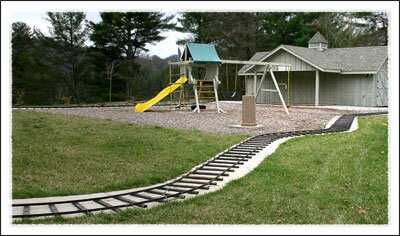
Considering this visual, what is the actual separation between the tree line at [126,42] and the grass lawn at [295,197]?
72.7 ft

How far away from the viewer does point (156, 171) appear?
8.43 metres

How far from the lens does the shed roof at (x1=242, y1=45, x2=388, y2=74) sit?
25427 mm

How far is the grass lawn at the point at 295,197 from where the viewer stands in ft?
19.0

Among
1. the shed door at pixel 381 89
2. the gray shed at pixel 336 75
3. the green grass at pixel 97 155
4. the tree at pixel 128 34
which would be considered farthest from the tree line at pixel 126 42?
the green grass at pixel 97 155

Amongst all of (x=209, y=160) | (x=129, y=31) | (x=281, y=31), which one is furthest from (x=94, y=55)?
(x=209, y=160)

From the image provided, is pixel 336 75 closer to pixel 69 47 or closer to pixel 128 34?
pixel 128 34

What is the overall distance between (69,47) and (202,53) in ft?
50.9

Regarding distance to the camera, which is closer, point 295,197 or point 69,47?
point 295,197

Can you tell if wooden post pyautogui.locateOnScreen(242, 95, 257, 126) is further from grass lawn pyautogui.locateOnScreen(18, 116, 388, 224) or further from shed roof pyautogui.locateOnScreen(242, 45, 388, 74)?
shed roof pyautogui.locateOnScreen(242, 45, 388, 74)

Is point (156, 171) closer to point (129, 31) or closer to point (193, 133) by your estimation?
point (193, 133)

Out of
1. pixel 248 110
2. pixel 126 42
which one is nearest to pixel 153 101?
pixel 248 110

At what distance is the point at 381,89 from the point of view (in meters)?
26.3

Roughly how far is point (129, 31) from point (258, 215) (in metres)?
29.1

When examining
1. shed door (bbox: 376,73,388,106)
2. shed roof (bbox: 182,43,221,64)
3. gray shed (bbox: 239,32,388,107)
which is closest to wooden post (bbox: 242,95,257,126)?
shed roof (bbox: 182,43,221,64)
